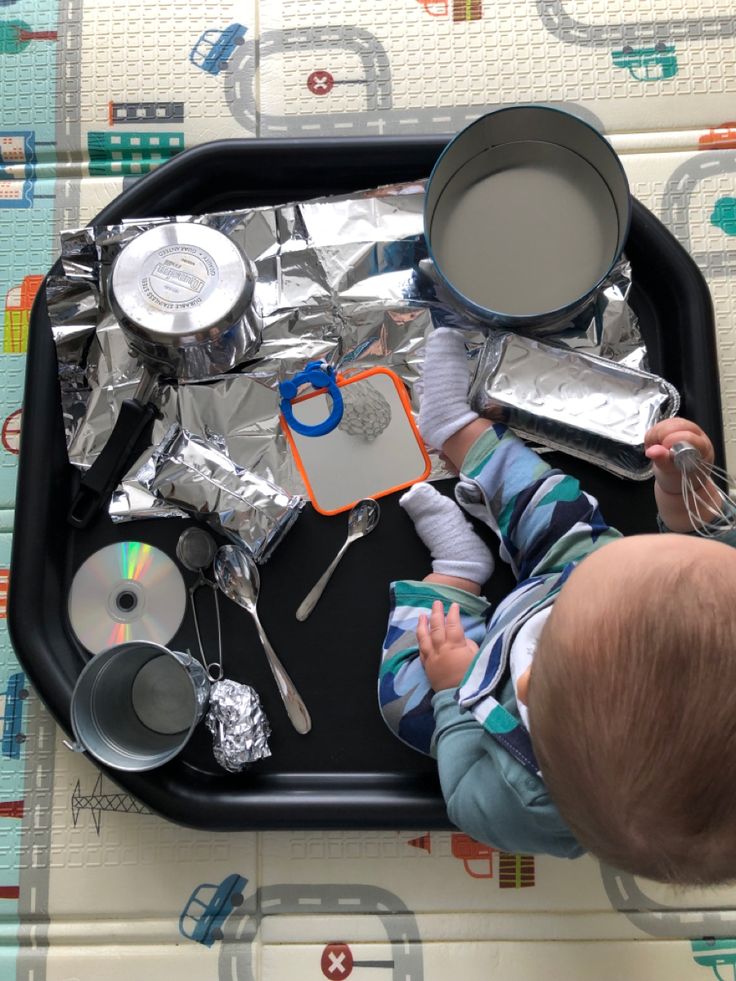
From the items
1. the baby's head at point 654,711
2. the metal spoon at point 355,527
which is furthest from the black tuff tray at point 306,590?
the baby's head at point 654,711

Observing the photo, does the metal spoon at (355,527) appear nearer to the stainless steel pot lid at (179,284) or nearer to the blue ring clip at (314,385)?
the blue ring clip at (314,385)

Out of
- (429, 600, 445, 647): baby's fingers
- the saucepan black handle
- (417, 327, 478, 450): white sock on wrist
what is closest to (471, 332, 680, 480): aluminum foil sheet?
(417, 327, 478, 450): white sock on wrist

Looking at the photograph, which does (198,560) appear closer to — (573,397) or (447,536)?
(447,536)

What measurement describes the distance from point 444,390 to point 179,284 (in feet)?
0.68

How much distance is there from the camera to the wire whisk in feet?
1.80

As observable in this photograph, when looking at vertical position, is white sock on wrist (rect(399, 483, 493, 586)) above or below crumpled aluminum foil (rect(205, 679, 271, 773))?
above

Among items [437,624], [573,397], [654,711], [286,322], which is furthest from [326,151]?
[654,711]

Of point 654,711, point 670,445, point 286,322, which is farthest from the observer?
point 286,322

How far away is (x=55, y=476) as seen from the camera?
2.11 ft

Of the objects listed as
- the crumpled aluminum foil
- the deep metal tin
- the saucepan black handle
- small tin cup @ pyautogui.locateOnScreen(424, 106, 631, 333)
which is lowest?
the crumpled aluminum foil

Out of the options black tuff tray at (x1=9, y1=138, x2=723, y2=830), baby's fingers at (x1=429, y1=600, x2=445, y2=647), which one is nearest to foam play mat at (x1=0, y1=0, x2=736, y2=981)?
black tuff tray at (x1=9, y1=138, x2=723, y2=830)

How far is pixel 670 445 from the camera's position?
1.84 feet

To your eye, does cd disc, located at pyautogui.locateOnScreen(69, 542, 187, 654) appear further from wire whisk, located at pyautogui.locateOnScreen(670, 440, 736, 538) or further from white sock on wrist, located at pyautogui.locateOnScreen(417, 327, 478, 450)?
wire whisk, located at pyautogui.locateOnScreen(670, 440, 736, 538)

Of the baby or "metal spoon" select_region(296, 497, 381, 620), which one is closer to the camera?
the baby
